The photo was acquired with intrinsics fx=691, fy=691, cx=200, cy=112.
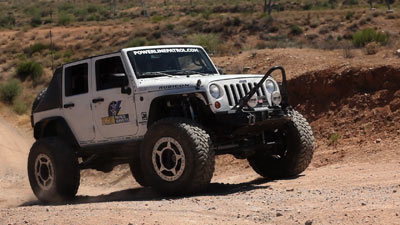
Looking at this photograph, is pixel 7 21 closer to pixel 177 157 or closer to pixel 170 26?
pixel 170 26

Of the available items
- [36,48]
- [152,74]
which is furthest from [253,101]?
[36,48]

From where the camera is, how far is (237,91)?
9023 mm

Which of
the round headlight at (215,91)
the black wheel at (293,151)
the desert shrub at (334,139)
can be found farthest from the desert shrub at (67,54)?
the round headlight at (215,91)

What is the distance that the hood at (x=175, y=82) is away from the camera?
8859mm

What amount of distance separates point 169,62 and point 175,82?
3.63 ft

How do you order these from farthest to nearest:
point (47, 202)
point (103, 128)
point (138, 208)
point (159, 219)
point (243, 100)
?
point (47, 202), point (103, 128), point (243, 100), point (138, 208), point (159, 219)

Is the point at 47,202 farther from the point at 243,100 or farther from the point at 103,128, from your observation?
the point at 243,100

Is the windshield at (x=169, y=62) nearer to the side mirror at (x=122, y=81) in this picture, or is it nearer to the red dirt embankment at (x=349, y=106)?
the side mirror at (x=122, y=81)

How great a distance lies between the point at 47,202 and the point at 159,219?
4254 millimetres

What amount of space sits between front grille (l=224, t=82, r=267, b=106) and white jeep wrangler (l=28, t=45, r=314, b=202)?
0.05 feet

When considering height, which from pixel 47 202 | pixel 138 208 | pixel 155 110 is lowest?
pixel 47 202

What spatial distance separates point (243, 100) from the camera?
8.86 metres

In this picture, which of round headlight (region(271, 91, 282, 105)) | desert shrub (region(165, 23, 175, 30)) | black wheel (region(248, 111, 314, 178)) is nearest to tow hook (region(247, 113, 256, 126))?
round headlight (region(271, 91, 282, 105))

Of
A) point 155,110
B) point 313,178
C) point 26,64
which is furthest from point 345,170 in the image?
point 26,64
